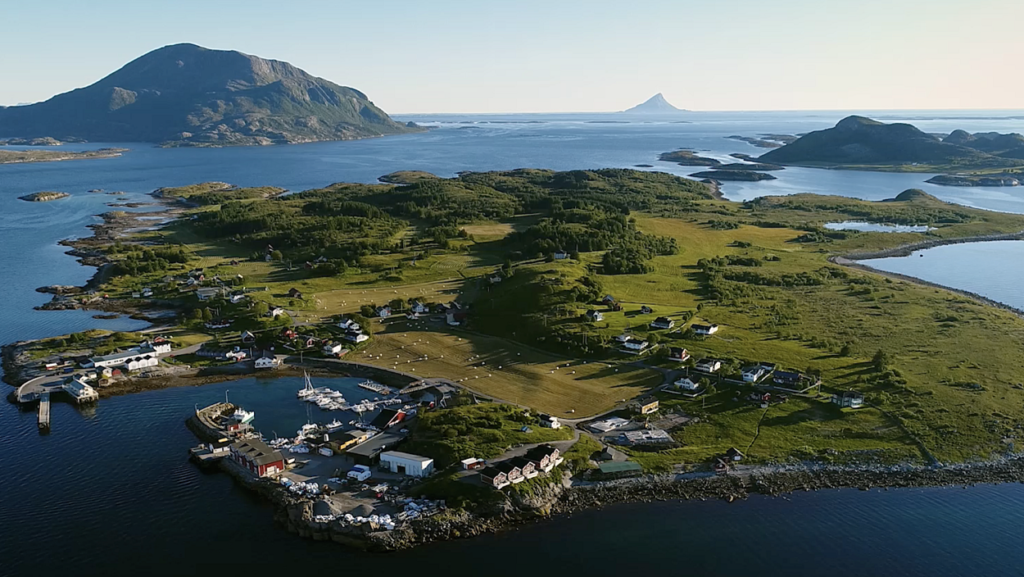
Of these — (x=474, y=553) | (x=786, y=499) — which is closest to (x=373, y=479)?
(x=474, y=553)

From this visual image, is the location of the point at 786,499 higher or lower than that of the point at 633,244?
lower

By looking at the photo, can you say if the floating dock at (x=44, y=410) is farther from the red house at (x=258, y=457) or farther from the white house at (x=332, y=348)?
the white house at (x=332, y=348)

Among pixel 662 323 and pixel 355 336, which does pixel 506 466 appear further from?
pixel 662 323

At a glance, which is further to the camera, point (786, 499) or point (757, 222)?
point (757, 222)

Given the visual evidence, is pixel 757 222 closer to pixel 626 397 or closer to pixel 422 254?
pixel 422 254

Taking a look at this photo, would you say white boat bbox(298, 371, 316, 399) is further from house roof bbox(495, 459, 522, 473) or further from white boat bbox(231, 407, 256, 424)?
house roof bbox(495, 459, 522, 473)

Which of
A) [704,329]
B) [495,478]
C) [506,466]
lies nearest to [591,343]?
[704,329]

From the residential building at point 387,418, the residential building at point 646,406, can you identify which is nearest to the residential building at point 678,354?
the residential building at point 646,406

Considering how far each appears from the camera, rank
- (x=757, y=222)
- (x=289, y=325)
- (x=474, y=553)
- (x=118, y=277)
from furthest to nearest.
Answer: (x=757, y=222)
(x=118, y=277)
(x=289, y=325)
(x=474, y=553)

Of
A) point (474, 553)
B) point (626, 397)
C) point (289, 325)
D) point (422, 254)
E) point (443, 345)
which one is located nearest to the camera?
point (474, 553)
